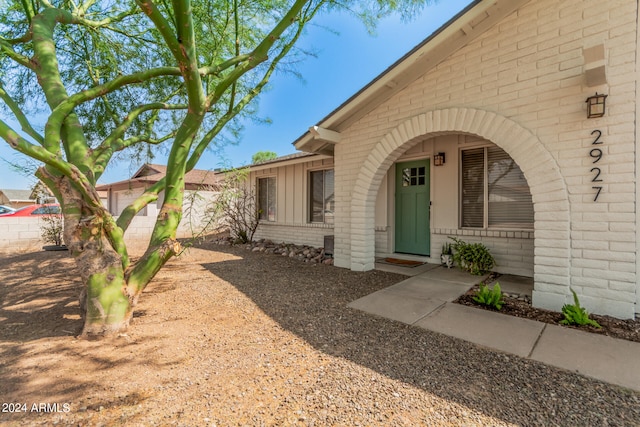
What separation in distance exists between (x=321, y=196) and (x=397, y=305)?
16.5 feet

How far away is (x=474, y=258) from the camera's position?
5340mm

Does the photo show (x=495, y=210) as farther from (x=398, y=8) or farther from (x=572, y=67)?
(x=398, y=8)

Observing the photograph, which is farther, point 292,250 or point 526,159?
point 292,250

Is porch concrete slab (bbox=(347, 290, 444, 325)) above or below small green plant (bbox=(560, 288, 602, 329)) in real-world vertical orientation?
below

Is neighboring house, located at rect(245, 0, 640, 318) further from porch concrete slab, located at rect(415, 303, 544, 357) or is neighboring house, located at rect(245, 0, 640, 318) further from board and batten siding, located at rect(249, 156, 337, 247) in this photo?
board and batten siding, located at rect(249, 156, 337, 247)

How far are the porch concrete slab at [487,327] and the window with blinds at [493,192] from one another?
2.56 metres

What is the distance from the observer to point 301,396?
6.98 ft

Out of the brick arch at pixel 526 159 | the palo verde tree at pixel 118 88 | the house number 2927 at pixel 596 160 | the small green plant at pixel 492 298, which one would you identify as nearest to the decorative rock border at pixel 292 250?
the brick arch at pixel 526 159

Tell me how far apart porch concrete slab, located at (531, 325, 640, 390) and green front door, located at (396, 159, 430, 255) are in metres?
3.59

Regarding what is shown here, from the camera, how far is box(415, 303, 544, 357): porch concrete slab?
2.85m

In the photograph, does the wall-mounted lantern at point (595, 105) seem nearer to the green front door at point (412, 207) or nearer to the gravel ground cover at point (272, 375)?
the gravel ground cover at point (272, 375)

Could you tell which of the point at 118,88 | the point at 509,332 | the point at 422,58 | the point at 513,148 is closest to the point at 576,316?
the point at 509,332

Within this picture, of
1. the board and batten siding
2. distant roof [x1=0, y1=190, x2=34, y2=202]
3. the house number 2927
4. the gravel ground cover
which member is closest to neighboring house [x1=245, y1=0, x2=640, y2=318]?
the house number 2927

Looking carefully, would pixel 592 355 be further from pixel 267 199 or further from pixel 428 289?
pixel 267 199
